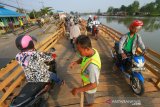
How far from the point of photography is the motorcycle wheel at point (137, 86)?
11.5ft

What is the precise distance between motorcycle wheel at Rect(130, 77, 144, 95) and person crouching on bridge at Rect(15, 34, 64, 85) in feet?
7.15

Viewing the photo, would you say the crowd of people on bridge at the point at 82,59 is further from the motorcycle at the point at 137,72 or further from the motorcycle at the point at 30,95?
the motorcycle at the point at 137,72

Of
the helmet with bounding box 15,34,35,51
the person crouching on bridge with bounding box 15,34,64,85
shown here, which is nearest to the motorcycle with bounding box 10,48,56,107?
the person crouching on bridge with bounding box 15,34,64,85

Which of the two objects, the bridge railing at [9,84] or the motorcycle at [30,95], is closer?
the motorcycle at [30,95]

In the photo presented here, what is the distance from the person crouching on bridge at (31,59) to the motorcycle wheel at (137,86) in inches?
85.8

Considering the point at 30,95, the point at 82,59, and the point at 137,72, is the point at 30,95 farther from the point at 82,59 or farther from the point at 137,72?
the point at 137,72

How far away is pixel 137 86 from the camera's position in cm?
365

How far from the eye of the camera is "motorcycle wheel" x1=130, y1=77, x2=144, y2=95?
11.5ft

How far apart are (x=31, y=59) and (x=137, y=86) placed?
265 centimetres

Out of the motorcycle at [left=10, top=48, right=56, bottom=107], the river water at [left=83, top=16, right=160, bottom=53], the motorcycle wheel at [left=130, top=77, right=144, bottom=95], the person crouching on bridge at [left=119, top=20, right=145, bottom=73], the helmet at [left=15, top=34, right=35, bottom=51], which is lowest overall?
the river water at [left=83, top=16, right=160, bottom=53]

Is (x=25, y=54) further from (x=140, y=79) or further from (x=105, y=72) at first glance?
(x=105, y=72)

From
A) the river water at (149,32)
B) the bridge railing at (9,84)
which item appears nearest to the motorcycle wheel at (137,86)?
the bridge railing at (9,84)

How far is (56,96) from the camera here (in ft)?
13.0

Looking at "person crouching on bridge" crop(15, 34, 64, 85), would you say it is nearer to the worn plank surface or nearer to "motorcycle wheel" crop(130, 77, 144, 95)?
the worn plank surface
